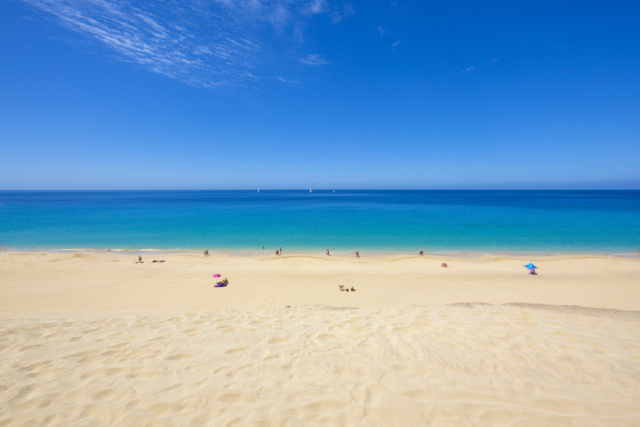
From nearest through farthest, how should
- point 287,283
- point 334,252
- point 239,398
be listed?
1. point 239,398
2. point 287,283
3. point 334,252

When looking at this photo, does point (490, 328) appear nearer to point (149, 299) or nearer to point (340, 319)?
point (340, 319)

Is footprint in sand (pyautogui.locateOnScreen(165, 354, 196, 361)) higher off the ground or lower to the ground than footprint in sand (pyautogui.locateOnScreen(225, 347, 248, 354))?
higher

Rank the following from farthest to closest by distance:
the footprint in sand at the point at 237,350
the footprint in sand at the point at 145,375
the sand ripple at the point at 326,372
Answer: the footprint in sand at the point at 237,350 < the footprint in sand at the point at 145,375 < the sand ripple at the point at 326,372

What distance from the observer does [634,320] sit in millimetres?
7285

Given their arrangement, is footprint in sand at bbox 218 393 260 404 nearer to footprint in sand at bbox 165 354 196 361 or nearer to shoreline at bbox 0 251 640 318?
footprint in sand at bbox 165 354 196 361

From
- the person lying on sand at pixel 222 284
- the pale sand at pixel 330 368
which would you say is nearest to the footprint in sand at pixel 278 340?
the pale sand at pixel 330 368

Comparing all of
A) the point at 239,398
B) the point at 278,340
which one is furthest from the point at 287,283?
the point at 239,398

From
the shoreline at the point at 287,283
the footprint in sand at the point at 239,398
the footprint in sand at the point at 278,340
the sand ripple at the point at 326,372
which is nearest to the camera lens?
the sand ripple at the point at 326,372

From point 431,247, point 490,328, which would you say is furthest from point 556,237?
point 490,328

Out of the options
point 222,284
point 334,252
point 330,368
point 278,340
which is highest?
point 330,368

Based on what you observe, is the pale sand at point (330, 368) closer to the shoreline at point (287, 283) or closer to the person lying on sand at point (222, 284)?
the shoreline at point (287, 283)

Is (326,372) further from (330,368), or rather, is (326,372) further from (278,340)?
(278,340)

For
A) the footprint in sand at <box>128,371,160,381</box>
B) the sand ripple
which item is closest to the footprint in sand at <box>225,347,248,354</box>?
the sand ripple

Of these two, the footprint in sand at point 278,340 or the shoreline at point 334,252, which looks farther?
the shoreline at point 334,252
